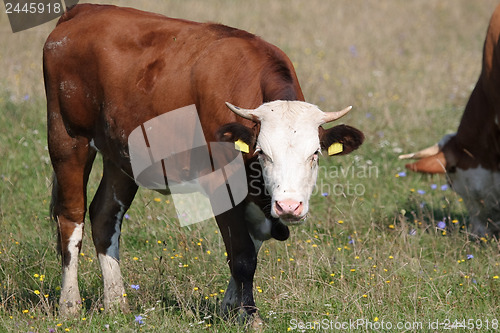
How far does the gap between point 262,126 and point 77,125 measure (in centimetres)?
182

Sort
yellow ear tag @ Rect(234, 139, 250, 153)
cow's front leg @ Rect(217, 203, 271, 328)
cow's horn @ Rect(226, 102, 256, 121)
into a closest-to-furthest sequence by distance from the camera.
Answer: cow's horn @ Rect(226, 102, 256, 121), yellow ear tag @ Rect(234, 139, 250, 153), cow's front leg @ Rect(217, 203, 271, 328)

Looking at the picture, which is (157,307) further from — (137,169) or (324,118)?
(324,118)

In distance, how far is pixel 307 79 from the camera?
11.7 metres

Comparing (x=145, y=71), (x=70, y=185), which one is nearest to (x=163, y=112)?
(x=145, y=71)

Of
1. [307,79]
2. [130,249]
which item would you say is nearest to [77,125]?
[130,249]

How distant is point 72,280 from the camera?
5680mm

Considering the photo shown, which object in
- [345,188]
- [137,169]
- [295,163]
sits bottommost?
[345,188]

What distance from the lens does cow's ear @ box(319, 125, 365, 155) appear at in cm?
484

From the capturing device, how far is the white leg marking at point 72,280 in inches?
214
